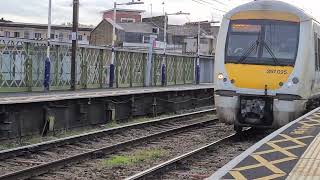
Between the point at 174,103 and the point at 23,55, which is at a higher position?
the point at 23,55

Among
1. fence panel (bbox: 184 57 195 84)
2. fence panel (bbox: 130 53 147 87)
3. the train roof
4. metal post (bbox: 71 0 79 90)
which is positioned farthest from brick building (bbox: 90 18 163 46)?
the train roof

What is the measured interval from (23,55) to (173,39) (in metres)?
69.9

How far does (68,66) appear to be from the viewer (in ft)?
84.8

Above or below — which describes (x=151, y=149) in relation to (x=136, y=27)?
below

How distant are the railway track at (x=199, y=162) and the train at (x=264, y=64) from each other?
0.73 m

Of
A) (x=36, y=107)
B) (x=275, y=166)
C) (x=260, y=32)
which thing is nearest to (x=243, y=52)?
(x=260, y=32)

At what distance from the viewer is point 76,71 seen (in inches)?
1024

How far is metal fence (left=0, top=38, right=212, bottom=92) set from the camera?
21.8 meters

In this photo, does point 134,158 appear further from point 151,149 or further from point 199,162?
point 151,149

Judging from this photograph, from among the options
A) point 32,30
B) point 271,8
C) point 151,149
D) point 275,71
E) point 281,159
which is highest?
point 32,30

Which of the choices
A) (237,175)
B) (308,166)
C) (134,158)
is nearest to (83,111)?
(134,158)

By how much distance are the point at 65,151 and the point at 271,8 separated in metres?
6.01

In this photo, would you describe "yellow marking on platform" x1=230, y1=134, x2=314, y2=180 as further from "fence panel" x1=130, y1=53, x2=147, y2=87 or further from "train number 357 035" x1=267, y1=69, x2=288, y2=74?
"fence panel" x1=130, y1=53, x2=147, y2=87

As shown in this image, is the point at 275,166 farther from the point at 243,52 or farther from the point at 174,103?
the point at 174,103
